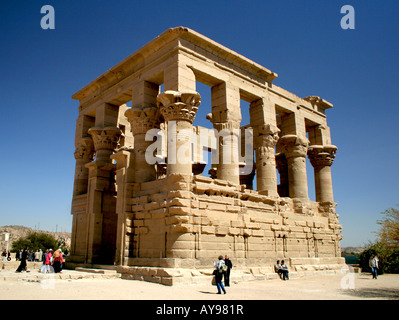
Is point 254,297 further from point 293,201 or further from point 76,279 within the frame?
point 293,201

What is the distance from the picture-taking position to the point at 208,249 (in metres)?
12.7

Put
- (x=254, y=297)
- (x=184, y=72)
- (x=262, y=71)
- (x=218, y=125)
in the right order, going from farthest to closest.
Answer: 1. (x=262, y=71)
2. (x=218, y=125)
3. (x=184, y=72)
4. (x=254, y=297)

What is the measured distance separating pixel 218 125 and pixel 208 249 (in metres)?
5.39

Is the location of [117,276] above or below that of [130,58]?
below

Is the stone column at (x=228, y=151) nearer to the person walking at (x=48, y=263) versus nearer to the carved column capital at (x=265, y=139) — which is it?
the carved column capital at (x=265, y=139)

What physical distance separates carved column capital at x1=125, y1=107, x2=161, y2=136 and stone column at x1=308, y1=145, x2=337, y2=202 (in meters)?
10.2

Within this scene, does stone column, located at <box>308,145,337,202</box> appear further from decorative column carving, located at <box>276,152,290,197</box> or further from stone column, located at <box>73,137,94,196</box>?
stone column, located at <box>73,137,94,196</box>

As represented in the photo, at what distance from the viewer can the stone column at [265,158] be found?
16.8m

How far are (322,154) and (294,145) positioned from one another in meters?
2.86

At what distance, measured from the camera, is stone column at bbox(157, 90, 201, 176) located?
12.9 meters

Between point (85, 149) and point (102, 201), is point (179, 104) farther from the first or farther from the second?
point (85, 149)

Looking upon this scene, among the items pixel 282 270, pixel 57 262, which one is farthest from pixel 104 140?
pixel 282 270

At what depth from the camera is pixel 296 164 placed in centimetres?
1891
